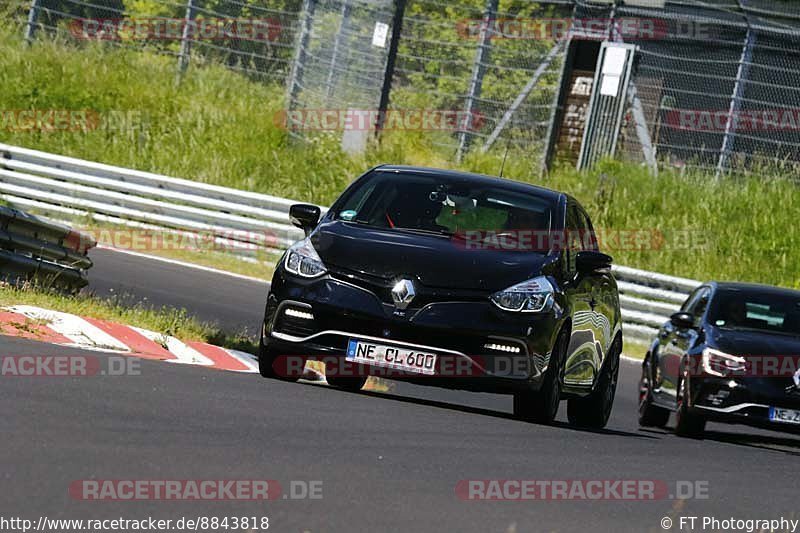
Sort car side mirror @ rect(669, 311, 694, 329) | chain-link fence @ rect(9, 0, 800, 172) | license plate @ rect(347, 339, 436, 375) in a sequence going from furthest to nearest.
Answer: chain-link fence @ rect(9, 0, 800, 172), car side mirror @ rect(669, 311, 694, 329), license plate @ rect(347, 339, 436, 375)

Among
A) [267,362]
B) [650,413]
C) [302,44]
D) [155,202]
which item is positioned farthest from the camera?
[302,44]

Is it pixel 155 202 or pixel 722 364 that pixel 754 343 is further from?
pixel 155 202

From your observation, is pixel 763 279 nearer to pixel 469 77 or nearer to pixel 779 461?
pixel 469 77

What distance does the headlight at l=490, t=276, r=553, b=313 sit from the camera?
10336 millimetres

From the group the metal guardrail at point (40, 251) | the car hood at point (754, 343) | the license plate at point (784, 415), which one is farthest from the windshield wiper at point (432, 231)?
the metal guardrail at point (40, 251)

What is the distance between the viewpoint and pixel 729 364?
1330cm

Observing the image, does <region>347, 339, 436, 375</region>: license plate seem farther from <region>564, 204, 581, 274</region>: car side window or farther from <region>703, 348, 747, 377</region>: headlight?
<region>703, 348, 747, 377</region>: headlight

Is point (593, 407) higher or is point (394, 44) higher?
point (394, 44)

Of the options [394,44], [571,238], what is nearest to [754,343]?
[571,238]

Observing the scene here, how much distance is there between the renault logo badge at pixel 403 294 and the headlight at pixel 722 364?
3.96 metres

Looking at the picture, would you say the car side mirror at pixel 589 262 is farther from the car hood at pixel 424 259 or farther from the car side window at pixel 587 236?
the car side window at pixel 587 236

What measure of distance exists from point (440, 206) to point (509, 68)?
15.1m

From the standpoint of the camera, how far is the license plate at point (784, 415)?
13.0 metres

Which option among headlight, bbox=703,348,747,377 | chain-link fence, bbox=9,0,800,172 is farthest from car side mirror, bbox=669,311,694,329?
chain-link fence, bbox=9,0,800,172
